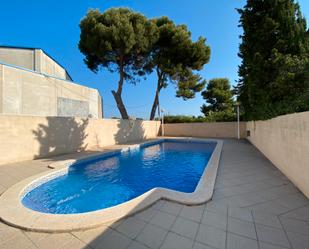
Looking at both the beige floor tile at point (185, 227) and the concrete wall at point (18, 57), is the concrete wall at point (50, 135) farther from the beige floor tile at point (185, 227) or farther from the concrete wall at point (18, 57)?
the concrete wall at point (18, 57)

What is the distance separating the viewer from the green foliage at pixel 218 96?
2148 centimetres

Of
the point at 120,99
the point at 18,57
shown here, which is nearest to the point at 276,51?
the point at 120,99

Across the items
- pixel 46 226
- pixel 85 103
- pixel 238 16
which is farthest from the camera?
pixel 85 103

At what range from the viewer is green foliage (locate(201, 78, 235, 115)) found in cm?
2148

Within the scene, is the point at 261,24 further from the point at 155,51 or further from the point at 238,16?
the point at 155,51

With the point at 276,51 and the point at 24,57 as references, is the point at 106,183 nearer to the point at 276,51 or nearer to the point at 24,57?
the point at 276,51

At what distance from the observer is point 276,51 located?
217 inches

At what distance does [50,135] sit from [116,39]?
6.96m

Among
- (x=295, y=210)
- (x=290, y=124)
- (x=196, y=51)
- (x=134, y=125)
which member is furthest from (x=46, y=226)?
(x=196, y=51)

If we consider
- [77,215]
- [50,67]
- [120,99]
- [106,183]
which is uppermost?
[50,67]

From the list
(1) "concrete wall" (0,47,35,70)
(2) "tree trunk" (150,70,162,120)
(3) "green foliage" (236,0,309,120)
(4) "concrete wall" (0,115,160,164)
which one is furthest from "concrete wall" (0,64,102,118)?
(3) "green foliage" (236,0,309,120)

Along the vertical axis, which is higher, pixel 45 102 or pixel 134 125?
pixel 45 102

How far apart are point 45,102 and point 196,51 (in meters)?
11.1

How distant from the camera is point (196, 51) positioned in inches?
536
